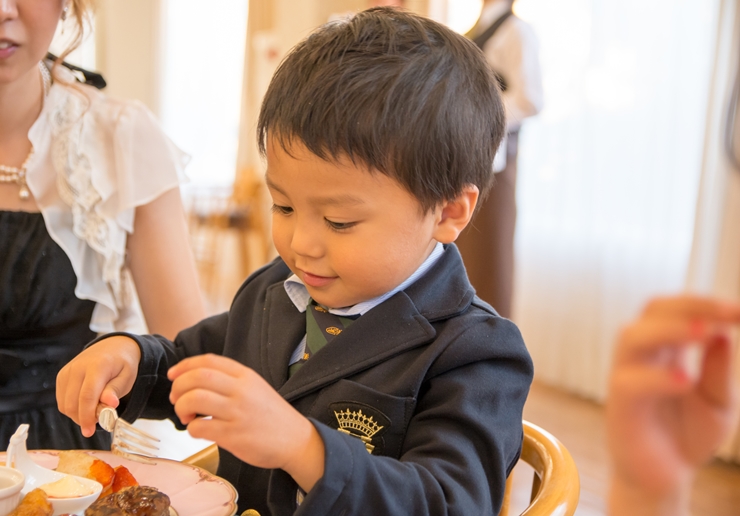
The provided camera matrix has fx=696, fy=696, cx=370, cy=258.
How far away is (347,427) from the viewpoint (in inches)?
29.6

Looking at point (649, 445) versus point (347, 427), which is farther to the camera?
point (347, 427)

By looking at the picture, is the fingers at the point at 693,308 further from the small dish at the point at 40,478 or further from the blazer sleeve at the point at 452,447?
the small dish at the point at 40,478

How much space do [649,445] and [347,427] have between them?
2.08 feet

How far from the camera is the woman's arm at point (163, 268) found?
1323mm

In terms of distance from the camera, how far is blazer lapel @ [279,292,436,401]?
78 cm

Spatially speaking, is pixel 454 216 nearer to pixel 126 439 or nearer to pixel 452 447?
pixel 452 447

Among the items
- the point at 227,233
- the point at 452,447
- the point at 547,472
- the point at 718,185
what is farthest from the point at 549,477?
the point at 227,233

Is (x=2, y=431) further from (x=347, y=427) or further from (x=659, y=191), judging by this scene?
(x=659, y=191)

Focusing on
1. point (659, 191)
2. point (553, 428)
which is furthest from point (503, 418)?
point (659, 191)

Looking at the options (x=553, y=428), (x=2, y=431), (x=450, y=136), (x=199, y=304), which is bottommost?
(x=553, y=428)

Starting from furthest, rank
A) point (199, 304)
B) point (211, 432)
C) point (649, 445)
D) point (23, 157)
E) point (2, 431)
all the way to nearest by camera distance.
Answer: point (199, 304) < point (23, 157) < point (2, 431) < point (211, 432) < point (649, 445)

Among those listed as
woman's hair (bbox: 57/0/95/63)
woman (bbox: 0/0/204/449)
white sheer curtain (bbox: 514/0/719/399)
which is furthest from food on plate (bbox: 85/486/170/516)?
white sheer curtain (bbox: 514/0/719/399)

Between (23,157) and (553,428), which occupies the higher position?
(23,157)

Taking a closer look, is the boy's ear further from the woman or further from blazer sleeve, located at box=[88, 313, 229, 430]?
the woman
